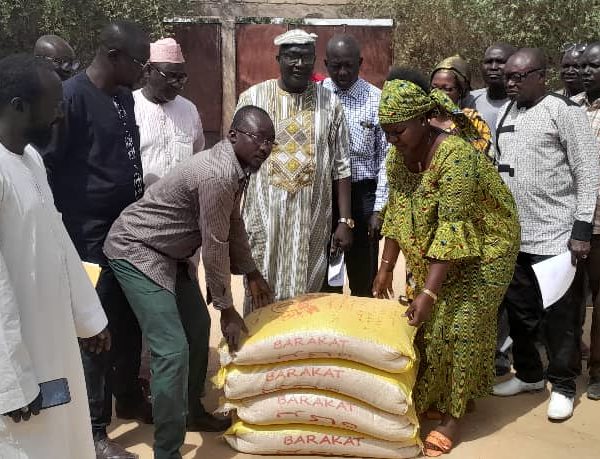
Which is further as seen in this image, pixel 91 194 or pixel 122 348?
pixel 122 348

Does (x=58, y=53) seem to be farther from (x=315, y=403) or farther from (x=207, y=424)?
(x=315, y=403)

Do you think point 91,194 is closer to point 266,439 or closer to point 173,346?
point 173,346

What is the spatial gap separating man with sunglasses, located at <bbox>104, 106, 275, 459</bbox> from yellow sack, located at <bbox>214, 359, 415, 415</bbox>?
7.9 inches

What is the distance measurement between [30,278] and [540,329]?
10.1 feet

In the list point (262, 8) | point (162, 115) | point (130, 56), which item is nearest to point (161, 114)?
point (162, 115)

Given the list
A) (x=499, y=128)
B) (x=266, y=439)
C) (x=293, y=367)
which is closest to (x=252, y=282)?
(x=293, y=367)

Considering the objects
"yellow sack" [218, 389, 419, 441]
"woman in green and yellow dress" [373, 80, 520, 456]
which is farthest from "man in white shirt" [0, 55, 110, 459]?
"woman in green and yellow dress" [373, 80, 520, 456]

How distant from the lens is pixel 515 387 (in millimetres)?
4258

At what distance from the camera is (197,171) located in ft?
10.2

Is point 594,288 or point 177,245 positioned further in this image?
point 594,288

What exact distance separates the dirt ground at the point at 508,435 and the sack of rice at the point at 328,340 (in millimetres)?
526

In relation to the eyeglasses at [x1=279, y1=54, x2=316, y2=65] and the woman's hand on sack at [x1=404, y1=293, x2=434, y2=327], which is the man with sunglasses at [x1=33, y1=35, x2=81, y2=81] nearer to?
the eyeglasses at [x1=279, y1=54, x2=316, y2=65]

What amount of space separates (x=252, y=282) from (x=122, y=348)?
78 cm

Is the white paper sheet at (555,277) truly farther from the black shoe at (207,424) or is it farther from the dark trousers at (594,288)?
the black shoe at (207,424)
